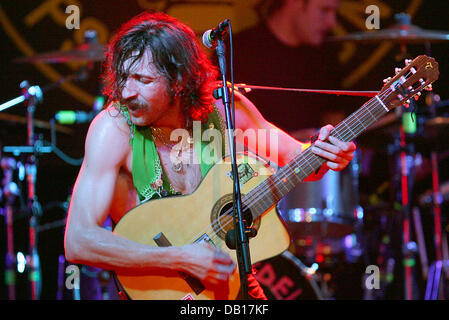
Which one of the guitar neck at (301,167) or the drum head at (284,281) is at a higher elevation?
the guitar neck at (301,167)

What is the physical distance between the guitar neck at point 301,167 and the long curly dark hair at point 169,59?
0.58 metres

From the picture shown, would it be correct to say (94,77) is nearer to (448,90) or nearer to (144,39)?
(144,39)

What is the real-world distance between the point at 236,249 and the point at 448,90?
11.7ft

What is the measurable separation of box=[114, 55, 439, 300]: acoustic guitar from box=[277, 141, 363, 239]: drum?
1.97 metres

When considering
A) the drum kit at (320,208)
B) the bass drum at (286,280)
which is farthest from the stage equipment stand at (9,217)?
the bass drum at (286,280)

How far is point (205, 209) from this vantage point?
2467 mm

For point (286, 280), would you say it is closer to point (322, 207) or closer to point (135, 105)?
point (322, 207)

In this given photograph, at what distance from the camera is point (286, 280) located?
4227 mm

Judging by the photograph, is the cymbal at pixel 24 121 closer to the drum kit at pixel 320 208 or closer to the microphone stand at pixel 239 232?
the drum kit at pixel 320 208

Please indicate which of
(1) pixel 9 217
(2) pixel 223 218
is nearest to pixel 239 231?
(2) pixel 223 218

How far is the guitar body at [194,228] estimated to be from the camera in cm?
238

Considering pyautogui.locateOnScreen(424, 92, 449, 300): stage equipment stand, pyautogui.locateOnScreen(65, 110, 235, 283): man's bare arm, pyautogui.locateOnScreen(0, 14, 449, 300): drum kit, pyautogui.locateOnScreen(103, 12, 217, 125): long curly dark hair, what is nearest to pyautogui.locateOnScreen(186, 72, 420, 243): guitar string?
pyautogui.locateOnScreen(65, 110, 235, 283): man's bare arm

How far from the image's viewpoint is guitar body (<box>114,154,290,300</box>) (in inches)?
93.9
